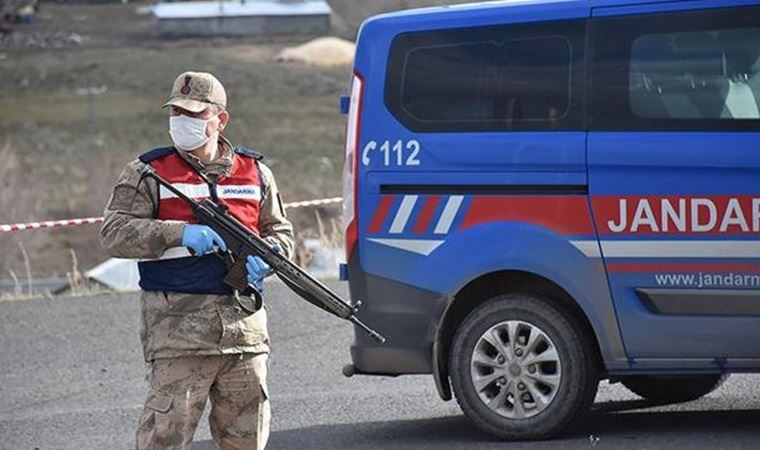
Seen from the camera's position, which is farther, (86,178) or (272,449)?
(86,178)

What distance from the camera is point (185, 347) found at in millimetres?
6180

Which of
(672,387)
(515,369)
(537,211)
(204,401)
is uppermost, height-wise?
(537,211)

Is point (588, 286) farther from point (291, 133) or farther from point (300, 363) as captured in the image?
point (291, 133)

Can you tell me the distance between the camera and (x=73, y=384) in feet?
34.7

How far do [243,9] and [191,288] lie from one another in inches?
2648

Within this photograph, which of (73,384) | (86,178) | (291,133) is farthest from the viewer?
(291,133)

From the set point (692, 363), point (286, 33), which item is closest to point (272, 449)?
point (692, 363)

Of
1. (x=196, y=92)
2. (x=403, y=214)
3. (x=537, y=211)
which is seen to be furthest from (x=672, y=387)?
(x=196, y=92)

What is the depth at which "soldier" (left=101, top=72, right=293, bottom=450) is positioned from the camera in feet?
20.3

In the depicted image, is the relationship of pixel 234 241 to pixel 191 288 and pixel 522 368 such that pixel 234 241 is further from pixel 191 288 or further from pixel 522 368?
pixel 522 368

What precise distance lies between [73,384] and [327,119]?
46706mm

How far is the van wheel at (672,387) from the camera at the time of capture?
8820 mm

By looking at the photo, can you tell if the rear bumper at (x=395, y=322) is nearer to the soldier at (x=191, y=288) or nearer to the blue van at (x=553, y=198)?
the blue van at (x=553, y=198)

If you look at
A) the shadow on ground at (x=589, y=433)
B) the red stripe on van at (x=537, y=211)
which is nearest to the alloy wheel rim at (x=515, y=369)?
the shadow on ground at (x=589, y=433)
